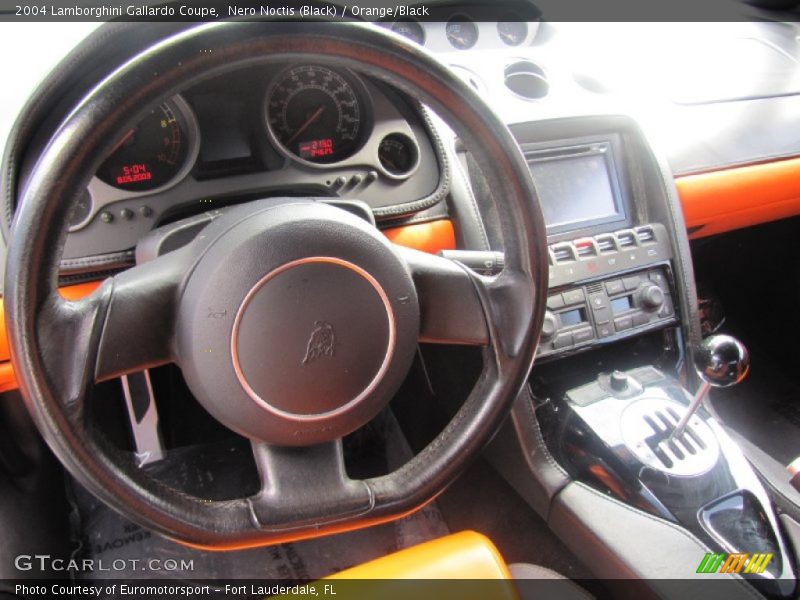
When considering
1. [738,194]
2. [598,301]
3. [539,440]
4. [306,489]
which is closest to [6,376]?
[306,489]

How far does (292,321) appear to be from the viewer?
757 millimetres

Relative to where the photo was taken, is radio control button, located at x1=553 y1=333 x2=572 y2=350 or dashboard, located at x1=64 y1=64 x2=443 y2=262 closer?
dashboard, located at x1=64 y1=64 x2=443 y2=262

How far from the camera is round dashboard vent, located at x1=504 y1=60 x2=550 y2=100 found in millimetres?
1470

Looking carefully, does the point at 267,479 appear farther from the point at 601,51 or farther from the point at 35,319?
the point at 601,51

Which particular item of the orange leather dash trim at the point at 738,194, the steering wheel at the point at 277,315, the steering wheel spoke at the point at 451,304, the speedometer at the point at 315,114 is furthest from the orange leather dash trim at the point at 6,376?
the orange leather dash trim at the point at 738,194

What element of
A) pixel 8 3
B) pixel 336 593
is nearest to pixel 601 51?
pixel 8 3

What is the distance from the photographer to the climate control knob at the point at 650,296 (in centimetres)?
141

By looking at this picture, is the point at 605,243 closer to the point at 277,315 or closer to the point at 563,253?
the point at 563,253

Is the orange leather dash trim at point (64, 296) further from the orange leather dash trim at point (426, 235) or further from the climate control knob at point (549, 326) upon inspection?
the climate control knob at point (549, 326)

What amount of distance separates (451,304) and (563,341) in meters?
0.52

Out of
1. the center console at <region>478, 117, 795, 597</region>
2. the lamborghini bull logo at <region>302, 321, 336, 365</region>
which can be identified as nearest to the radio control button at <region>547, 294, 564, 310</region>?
the center console at <region>478, 117, 795, 597</region>

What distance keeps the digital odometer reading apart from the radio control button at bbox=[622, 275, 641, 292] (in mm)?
898

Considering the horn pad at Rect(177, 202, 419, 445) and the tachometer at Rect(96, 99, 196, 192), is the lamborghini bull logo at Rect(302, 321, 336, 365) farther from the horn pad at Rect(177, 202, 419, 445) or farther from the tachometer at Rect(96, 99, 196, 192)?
the tachometer at Rect(96, 99, 196, 192)

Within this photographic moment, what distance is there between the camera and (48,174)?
2.06 feet
